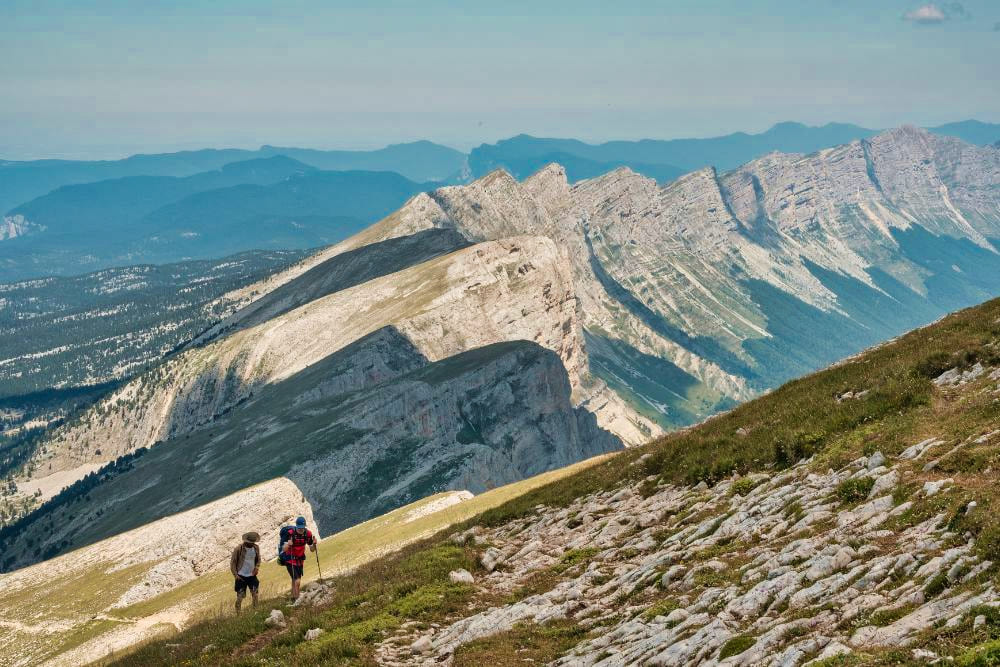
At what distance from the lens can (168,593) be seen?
237 ft

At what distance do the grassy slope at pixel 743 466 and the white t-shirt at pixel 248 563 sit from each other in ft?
9.71

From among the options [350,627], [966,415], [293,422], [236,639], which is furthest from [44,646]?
[293,422]

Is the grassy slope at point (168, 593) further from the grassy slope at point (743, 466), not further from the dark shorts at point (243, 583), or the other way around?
the grassy slope at point (743, 466)

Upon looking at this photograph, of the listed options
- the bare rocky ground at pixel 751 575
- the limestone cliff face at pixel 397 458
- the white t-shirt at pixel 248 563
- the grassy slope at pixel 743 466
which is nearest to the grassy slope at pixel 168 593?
the white t-shirt at pixel 248 563

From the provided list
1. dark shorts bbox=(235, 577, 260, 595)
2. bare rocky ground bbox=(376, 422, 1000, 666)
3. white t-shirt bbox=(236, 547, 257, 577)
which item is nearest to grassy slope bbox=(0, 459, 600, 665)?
dark shorts bbox=(235, 577, 260, 595)

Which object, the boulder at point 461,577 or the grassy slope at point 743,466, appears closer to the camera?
the grassy slope at point 743,466

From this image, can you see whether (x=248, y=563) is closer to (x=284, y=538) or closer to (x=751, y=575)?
(x=284, y=538)

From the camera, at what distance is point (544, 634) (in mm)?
21703

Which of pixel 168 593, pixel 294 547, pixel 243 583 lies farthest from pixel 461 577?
pixel 168 593

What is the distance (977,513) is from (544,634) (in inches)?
436

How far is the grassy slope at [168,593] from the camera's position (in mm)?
51094

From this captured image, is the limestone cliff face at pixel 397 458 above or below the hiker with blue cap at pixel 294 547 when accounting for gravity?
below

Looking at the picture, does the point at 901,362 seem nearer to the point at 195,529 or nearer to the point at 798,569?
the point at 798,569

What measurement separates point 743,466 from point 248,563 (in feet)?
67.9
